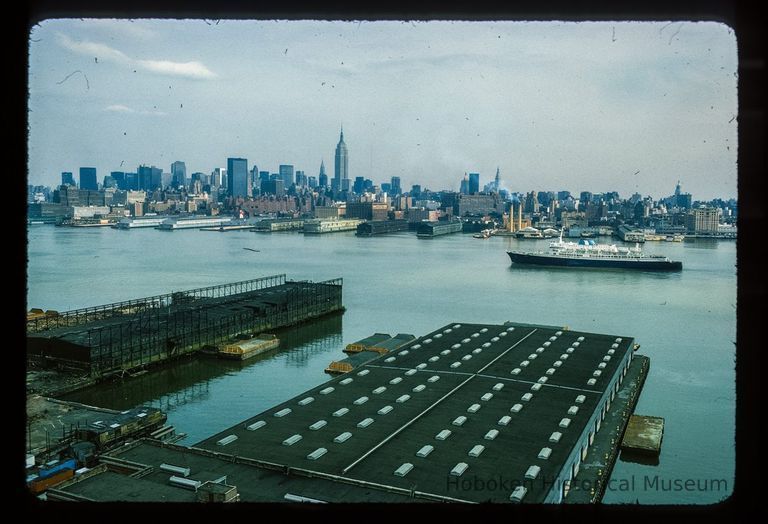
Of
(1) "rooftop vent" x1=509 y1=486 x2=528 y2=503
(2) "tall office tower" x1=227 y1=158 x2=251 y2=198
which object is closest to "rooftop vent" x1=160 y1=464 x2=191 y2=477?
(1) "rooftop vent" x1=509 y1=486 x2=528 y2=503

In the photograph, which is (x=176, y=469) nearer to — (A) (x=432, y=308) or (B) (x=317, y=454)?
(B) (x=317, y=454)

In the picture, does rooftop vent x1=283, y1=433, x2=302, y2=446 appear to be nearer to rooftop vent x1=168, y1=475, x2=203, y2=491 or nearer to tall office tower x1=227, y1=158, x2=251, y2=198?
rooftop vent x1=168, y1=475, x2=203, y2=491

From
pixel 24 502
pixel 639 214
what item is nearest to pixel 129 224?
pixel 639 214

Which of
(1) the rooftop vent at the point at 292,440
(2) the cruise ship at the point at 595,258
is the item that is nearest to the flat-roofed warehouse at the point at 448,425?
(1) the rooftop vent at the point at 292,440

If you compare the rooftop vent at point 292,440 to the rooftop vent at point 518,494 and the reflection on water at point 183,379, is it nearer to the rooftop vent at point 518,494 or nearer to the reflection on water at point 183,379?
the rooftop vent at point 518,494

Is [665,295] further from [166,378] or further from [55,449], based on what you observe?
[55,449]

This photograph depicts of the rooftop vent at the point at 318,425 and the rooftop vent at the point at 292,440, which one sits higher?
the rooftop vent at the point at 318,425

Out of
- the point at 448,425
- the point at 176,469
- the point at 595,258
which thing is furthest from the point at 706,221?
the point at 176,469
